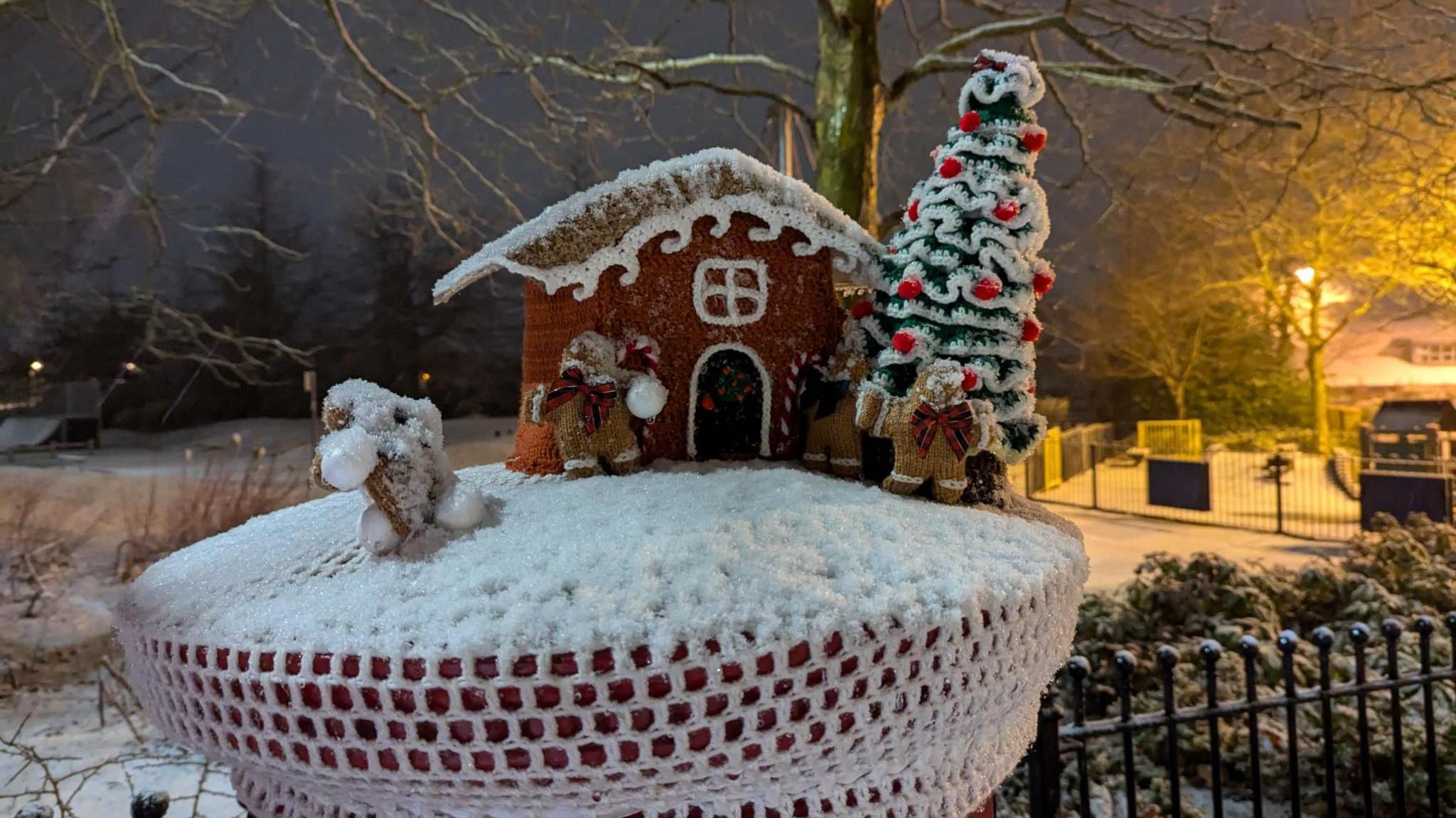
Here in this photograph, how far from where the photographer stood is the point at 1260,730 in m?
3.25

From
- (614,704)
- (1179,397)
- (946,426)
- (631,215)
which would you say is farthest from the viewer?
(1179,397)

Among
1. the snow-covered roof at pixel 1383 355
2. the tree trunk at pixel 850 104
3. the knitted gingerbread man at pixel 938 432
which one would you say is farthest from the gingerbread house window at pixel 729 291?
the snow-covered roof at pixel 1383 355

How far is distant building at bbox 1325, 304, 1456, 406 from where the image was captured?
14344 mm

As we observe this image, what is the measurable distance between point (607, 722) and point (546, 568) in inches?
8.4

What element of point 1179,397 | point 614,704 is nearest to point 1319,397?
point 1179,397

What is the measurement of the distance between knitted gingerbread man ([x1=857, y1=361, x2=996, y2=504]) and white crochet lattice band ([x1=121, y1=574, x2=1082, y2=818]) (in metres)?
0.37

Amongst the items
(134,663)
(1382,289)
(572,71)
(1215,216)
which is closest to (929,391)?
(134,663)

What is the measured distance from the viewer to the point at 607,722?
3.13ft

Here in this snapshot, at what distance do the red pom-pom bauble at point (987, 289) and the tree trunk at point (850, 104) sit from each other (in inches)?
118

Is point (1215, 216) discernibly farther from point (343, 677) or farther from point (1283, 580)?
point (343, 677)

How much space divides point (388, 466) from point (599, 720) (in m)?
0.53

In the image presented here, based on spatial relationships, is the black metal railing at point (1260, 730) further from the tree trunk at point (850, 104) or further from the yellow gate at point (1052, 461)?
the yellow gate at point (1052, 461)

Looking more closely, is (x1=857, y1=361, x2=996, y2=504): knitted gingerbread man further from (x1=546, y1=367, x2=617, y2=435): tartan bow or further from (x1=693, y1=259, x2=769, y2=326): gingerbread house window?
(x1=546, y1=367, x2=617, y2=435): tartan bow

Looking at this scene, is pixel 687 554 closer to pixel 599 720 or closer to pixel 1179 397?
pixel 599 720
